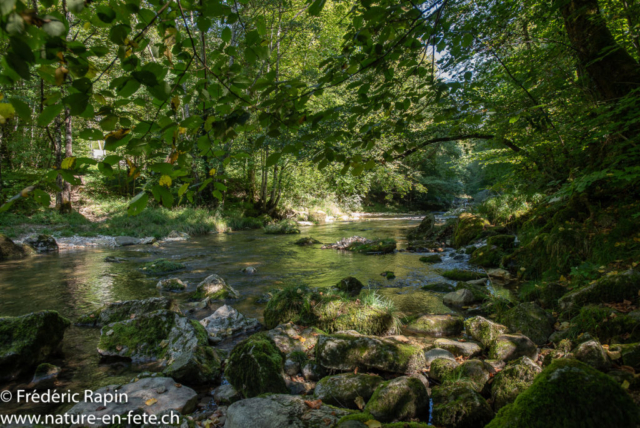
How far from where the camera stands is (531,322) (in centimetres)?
421

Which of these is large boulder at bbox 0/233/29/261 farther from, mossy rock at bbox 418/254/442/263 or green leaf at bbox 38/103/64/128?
mossy rock at bbox 418/254/442/263

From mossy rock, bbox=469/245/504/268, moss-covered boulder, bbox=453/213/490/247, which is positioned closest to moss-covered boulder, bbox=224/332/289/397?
mossy rock, bbox=469/245/504/268

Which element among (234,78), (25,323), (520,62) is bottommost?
(25,323)

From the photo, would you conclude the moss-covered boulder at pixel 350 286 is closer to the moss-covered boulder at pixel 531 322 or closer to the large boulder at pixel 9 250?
the moss-covered boulder at pixel 531 322

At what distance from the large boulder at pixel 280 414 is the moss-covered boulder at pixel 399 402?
361 millimetres

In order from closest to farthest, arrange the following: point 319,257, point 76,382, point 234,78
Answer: point 234,78 < point 76,382 < point 319,257

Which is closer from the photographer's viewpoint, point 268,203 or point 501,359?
point 501,359

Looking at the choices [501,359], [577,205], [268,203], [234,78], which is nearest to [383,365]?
[501,359]

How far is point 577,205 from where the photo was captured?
6.16m

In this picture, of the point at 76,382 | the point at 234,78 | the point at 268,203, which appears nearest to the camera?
the point at 234,78

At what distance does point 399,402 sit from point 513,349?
5.59 feet

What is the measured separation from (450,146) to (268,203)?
12.8 m

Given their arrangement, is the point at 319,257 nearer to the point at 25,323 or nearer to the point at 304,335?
the point at 304,335

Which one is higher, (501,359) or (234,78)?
(234,78)
